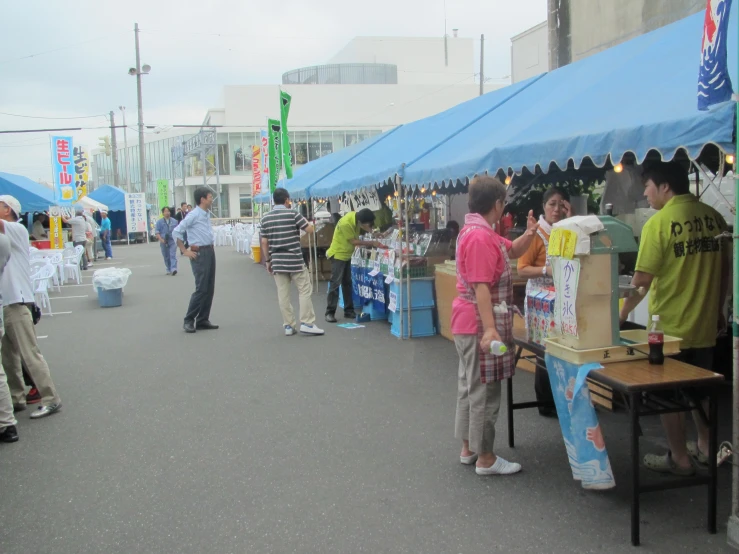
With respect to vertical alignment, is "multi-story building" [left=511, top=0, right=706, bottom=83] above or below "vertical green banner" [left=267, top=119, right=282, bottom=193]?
above

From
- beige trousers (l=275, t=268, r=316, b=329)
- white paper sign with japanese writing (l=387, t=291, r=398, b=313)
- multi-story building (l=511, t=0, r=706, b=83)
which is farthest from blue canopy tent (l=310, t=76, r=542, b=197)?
multi-story building (l=511, t=0, r=706, b=83)

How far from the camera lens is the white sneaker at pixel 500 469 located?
159 inches

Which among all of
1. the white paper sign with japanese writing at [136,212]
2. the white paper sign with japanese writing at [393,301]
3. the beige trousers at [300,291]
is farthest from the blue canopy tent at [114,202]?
the white paper sign with japanese writing at [393,301]

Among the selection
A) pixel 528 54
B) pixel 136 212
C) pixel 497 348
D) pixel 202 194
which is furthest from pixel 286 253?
pixel 136 212

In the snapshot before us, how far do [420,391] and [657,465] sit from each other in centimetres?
245

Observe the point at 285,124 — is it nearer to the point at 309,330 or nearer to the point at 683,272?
the point at 309,330

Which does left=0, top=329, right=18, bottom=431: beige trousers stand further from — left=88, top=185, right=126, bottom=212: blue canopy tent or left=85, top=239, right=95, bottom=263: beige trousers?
left=88, top=185, right=126, bottom=212: blue canopy tent

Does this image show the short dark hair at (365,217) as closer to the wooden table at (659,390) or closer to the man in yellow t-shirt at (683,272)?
the man in yellow t-shirt at (683,272)

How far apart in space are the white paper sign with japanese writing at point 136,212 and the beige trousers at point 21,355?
3013cm

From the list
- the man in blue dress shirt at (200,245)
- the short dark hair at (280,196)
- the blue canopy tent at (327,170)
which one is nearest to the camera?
the short dark hair at (280,196)

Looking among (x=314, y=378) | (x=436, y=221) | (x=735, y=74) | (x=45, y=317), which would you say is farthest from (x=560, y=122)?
(x=45, y=317)

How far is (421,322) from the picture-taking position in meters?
8.41

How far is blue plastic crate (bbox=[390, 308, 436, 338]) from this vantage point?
329 inches

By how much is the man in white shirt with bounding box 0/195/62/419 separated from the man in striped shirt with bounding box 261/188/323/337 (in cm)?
345
